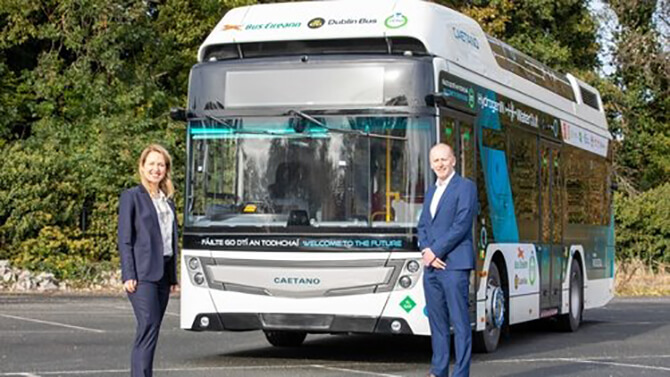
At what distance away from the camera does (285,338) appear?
15961 millimetres

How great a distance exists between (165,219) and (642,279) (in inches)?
1125

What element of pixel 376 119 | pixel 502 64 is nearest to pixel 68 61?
pixel 502 64

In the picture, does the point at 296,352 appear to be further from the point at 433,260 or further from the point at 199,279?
the point at 433,260

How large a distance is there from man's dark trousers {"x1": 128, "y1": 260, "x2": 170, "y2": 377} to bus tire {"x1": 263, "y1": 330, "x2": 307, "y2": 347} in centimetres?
595

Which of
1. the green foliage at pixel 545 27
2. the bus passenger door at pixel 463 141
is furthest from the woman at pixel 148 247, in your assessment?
the green foliage at pixel 545 27

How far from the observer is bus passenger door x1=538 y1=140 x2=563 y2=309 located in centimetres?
1741

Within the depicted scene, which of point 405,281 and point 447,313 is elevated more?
point 405,281

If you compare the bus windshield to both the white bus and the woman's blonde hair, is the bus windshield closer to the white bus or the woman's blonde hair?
the white bus

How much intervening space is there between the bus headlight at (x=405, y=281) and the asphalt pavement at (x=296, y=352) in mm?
795

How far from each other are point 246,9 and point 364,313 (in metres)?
3.41

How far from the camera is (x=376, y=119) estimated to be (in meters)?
13.4

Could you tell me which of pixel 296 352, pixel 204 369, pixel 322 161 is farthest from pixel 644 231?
pixel 204 369

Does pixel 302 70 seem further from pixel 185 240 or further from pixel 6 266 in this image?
pixel 6 266

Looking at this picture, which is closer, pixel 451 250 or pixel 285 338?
pixel 451 250
